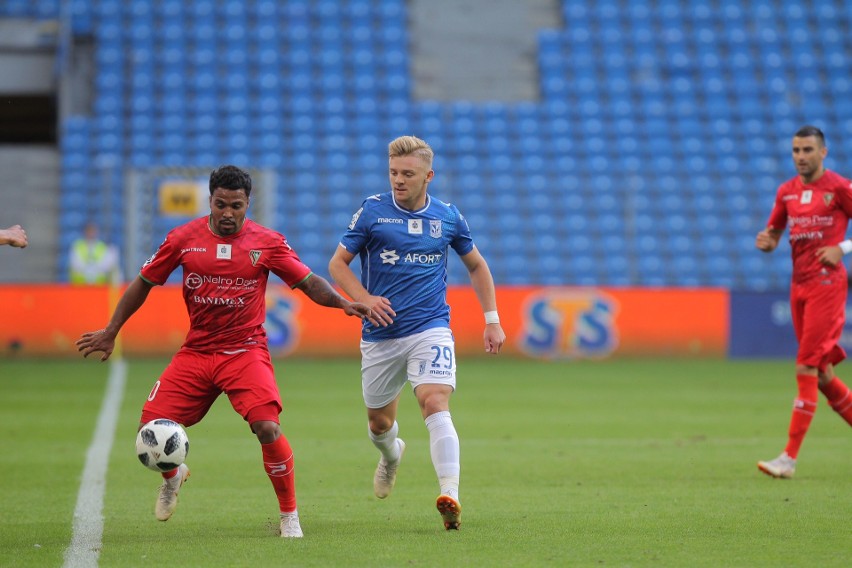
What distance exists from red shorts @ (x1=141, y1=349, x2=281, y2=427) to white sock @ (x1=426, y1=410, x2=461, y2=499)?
0.84 metres

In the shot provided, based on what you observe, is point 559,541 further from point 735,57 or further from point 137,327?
point 735,57

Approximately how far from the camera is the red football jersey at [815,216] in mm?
8891

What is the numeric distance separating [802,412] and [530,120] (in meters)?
18.5

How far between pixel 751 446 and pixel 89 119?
18.4 m

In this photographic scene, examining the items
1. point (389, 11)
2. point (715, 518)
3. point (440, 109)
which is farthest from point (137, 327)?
point (715, 518)

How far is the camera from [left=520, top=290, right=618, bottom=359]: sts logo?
2069 cm

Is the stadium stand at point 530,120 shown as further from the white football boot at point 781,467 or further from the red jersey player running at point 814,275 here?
the white football boot at point 781,467

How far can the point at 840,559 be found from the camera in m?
5.75

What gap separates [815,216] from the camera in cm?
893

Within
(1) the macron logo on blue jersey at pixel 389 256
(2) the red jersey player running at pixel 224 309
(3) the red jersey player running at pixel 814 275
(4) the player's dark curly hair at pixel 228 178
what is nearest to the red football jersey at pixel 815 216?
(3) the red jersey player running at pixel 814 275

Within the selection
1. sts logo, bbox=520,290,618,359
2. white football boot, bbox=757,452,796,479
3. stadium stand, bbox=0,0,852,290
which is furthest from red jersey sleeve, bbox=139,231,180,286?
stadium stand, bbox=0,0,852,290

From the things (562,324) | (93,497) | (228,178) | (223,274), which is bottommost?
(562,324)

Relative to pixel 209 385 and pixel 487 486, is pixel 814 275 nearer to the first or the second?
pixel 487 486

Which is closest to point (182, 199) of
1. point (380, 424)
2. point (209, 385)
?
point (380, 424)
